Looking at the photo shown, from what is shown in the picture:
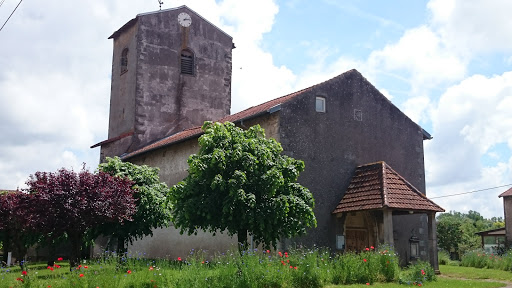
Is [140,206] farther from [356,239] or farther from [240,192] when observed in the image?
[356,239]

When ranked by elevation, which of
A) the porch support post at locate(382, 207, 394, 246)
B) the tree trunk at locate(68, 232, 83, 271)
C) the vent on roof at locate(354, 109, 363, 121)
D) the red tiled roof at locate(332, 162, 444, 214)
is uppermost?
the vent on roof at locate(354, 109, 363, 121)

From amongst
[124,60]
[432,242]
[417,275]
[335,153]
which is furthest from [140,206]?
[124,60]

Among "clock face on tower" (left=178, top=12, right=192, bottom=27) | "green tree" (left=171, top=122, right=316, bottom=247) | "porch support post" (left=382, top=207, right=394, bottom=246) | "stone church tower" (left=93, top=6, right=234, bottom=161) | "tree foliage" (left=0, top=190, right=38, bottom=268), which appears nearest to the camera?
"green tree" (left=171, top=122, right=316, bottom=247)

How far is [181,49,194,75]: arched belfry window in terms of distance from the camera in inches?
1172

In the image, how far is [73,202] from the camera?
1541 cm

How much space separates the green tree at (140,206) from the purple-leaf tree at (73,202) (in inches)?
67.8

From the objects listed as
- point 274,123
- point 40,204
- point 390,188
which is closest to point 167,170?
point 274,123

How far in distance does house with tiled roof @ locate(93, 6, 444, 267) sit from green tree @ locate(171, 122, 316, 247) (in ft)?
7.23

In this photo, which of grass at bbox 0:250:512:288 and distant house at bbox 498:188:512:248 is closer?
grass at bbox 0:250:512:288

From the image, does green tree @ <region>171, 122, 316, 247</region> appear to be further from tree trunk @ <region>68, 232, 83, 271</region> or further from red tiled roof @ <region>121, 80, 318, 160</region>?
tree trunk @ <region>68, 232, 83, 271</region>

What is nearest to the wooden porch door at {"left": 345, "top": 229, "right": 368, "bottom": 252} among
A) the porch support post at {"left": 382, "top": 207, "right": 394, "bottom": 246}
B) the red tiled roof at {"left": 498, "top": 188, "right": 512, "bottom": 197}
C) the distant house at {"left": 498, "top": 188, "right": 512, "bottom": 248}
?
the porch support post at {"left": 382, "top": 207, "right": 394, "bottom": 246}

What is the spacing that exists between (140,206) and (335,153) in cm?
723

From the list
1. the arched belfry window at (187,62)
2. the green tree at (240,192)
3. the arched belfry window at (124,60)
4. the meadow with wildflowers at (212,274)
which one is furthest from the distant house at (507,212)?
the meadow with wildflowers at (212,274)

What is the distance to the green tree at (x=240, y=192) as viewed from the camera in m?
14.8
